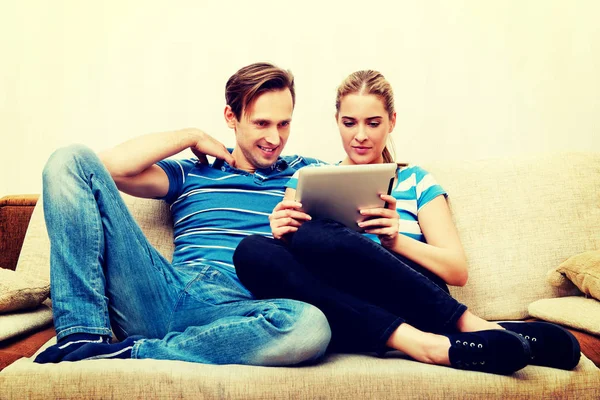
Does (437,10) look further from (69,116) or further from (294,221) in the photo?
(69,116)

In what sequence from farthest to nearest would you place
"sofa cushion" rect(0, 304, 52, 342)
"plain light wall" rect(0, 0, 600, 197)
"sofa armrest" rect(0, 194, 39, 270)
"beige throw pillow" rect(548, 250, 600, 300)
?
Result: "plain light wall" rect(0, 0, 600, 197), "sofa armrest" rect(0, 194, 39, 270), "beige throw pillow" rect(548, 250, 600, 300), "sofa cushion" rect(0, 304, 52, 342)

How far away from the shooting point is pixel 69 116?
7.10 ft

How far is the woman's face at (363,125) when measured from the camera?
169 cm

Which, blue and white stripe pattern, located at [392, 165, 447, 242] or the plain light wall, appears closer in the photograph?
blue and white stripe pattern, located at [392, 165, 447, 242]

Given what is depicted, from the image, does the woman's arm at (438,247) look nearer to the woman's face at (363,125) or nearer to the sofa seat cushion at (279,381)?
the woman's face at (363,125)

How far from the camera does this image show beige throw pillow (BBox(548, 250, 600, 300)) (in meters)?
1.55

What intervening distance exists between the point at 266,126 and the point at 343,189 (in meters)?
0.49

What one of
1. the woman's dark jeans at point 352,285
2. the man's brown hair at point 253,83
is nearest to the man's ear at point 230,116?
the man's brown hair at point 253,83

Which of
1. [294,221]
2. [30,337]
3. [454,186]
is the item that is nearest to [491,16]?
[454,186]

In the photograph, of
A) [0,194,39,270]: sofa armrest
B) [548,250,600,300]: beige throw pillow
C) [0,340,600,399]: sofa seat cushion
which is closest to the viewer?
[0,340,600,399]: sofa seat cushion

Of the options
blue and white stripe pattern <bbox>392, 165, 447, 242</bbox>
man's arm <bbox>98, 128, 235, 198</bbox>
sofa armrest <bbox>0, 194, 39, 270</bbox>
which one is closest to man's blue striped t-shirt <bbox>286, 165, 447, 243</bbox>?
blue and white stripe pattern <bbox>392, 165, 447, 242</bbox>

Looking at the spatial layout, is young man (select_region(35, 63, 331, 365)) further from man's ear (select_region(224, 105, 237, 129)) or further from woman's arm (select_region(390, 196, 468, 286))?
woman's arm (select_region(390, 196, 468, 286))

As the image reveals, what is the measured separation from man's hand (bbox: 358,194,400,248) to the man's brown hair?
22.0 inches

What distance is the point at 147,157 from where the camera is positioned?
164 cm
